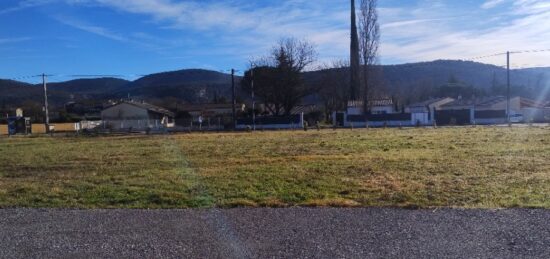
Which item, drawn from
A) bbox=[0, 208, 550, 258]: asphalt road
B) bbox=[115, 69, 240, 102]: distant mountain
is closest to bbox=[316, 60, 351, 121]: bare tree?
bbox=[115, 69, 240, 102]: distant mountain

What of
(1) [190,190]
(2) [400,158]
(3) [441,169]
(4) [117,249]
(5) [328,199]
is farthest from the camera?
(2) [400,158]

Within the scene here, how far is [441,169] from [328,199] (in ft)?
17.0

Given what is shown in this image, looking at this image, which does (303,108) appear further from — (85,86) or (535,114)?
(85,86)

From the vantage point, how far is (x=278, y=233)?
6754mm

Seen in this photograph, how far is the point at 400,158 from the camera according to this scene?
1694cm

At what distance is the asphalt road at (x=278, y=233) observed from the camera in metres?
5.84

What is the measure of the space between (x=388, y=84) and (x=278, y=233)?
115 meters

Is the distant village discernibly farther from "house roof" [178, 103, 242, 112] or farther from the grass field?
the grass field

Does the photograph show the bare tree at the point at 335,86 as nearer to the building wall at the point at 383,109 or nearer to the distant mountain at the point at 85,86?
the building wall at the point at 383,109

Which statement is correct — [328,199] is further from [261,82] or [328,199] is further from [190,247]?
[261,82]

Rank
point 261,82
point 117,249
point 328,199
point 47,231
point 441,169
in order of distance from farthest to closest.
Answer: point 261,82, point 441,169, point 328,199, point 47,231, point 117,249

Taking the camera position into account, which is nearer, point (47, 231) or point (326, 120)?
point (47, 231)

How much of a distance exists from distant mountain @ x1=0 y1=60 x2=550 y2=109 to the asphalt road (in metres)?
107

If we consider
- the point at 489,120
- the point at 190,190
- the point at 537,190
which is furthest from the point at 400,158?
the point at 489,120
